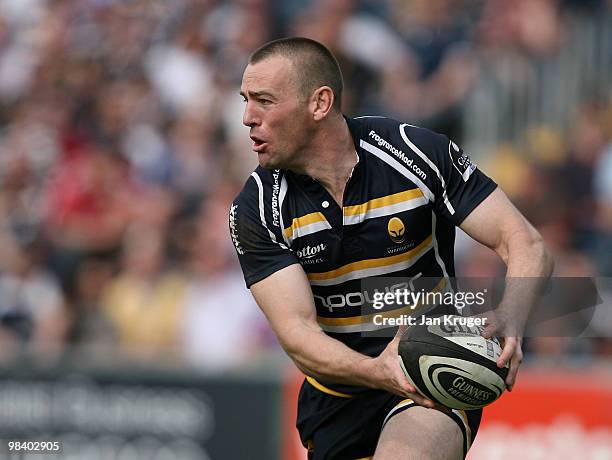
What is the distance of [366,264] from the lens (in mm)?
5766

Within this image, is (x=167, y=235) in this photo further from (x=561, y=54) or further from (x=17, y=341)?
(x=561, y=54)

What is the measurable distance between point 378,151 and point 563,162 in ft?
15.9

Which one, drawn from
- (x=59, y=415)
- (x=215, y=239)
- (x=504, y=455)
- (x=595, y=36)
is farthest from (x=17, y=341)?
(x=595, y=36)

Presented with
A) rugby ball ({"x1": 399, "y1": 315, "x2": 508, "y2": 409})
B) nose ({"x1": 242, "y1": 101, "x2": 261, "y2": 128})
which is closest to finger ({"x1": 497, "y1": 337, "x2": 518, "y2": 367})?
rugby ball ({"x1": 399, "y1": 315, "x2": 508, "y2": 409})

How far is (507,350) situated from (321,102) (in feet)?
4.80

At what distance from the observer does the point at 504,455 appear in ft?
30.4

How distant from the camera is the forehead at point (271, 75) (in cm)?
560

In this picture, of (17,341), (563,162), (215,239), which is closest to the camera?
(563,162)

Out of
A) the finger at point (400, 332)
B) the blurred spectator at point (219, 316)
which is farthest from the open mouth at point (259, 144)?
the blurred spectator at point (219, 316)

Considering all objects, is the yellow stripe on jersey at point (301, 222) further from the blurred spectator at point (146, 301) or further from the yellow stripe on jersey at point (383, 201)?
the blurred spectator at point (146, 301)

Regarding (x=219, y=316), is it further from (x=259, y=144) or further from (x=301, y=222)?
(x=259, y=144)

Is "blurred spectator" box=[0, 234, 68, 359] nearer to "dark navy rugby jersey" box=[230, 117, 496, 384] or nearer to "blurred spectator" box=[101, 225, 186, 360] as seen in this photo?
"blurred spectator" box=[101, 225, 186, 360]

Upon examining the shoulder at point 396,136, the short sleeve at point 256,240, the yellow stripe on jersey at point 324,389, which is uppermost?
the shoulder at point 396,136

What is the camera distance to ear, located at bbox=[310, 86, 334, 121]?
571cm
